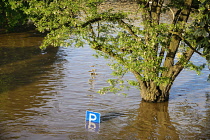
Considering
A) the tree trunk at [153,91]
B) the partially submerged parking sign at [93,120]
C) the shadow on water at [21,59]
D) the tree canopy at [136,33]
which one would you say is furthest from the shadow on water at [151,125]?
the shadow on water at [21,59]

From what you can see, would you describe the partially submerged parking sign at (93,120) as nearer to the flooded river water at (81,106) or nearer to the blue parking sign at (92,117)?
the blue parking sign at (92,117)

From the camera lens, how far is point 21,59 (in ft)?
83.3

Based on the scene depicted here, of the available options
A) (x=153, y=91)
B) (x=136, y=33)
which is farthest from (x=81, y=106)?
(x=136, y=33)

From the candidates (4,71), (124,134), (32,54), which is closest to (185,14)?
(124,134)

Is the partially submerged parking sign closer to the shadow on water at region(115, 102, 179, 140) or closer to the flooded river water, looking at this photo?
the flooded river water

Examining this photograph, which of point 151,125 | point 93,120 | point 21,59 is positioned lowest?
point 151,125

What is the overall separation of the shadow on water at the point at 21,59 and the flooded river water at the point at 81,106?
5cm

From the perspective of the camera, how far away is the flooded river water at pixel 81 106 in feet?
44.7

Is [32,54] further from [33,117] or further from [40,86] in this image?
[33,117]

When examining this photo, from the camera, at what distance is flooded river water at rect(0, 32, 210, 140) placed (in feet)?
44.7

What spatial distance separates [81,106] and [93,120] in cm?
234

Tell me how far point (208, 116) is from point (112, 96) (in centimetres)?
460

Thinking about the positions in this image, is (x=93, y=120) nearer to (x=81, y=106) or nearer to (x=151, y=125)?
(x=151, y=125)

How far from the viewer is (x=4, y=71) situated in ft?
72.7
